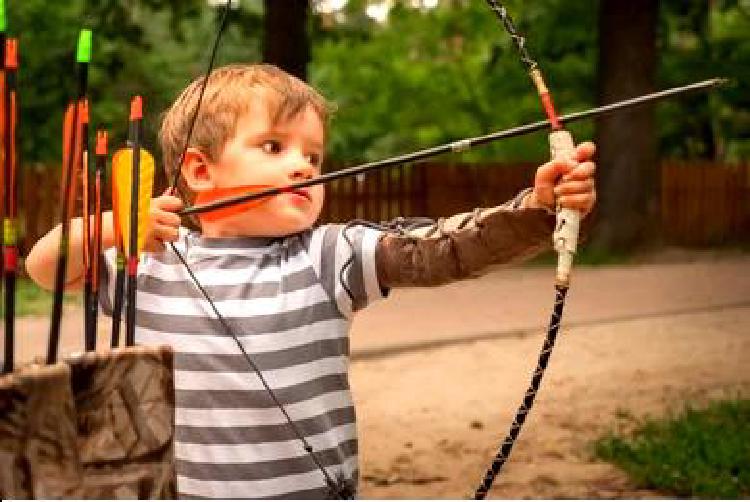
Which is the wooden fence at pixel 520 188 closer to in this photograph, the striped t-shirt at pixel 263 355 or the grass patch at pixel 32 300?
the grass patch at pixel 32 300

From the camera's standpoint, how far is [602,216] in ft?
40.4

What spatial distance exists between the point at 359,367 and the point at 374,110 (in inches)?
468

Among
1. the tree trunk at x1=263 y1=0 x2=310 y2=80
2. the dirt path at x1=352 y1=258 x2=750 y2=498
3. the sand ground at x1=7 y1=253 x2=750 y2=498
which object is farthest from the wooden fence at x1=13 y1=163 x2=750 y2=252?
the tree trunk at x1=263 y1=0 x2=310 y2=80

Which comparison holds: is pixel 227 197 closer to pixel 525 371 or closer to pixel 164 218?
pixel 164 218

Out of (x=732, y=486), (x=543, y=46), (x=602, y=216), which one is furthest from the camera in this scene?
(x=543, y=46)

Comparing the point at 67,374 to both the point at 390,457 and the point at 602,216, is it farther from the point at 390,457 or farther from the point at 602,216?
the point at 602,216

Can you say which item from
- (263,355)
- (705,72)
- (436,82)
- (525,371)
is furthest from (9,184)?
(436,82)

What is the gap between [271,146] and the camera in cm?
158

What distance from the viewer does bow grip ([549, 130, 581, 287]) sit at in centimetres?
127

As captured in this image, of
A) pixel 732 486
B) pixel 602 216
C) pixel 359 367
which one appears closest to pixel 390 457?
pixel 732 486

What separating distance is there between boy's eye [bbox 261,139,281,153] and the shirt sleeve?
0.14 m

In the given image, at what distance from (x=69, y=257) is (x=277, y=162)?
0.87 ft

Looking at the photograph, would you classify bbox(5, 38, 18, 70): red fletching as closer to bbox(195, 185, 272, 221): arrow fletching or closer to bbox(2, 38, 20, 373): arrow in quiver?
bbox(2, 38, 20, 373): arrow in quiver

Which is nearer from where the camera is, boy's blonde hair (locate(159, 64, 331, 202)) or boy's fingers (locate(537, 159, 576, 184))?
boy's fingers (locate(537, 159, 576, 184))
